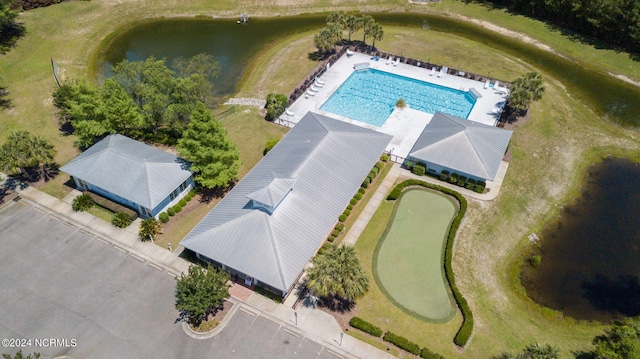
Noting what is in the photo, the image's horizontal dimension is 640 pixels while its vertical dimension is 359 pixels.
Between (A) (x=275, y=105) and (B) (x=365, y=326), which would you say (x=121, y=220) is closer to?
(A) (x=275, y=105)

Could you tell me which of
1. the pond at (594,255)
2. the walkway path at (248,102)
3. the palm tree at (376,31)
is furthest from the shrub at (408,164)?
the palm tree at (376,31)

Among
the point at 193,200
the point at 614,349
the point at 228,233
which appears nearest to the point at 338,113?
the point at 193,200

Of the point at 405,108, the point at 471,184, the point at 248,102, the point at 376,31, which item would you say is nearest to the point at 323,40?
the point at 376,31

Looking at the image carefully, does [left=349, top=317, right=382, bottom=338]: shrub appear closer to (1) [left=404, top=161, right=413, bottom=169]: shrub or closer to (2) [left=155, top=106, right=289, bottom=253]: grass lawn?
(2) [left=155, top=106, right=289, bottom=253]: grass lawn

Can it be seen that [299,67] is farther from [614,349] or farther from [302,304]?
[614,349]

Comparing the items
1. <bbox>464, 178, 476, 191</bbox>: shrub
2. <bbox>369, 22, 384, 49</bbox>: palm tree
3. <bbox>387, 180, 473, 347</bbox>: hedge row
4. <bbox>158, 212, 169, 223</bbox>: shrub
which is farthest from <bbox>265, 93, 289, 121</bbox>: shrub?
<bbox>464, 178, 476, 191</bbox>: shrub

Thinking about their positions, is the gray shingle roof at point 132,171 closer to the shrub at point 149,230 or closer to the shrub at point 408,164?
the shrub at point 149,230

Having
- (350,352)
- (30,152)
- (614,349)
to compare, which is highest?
(30,152)
